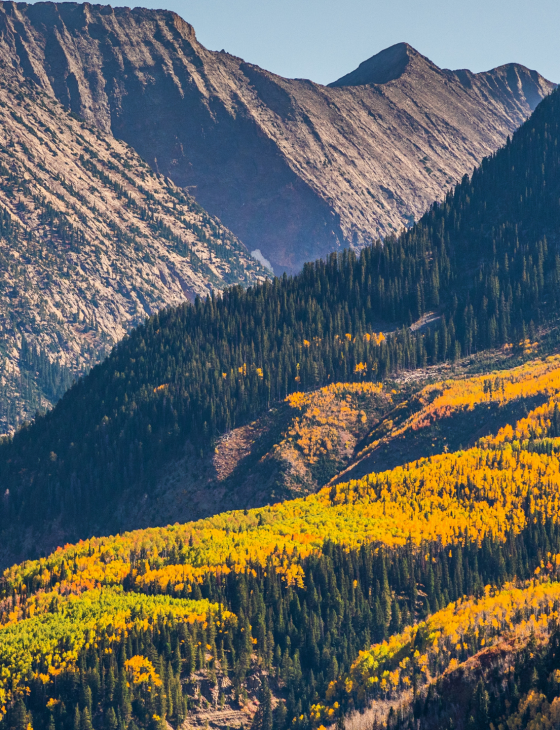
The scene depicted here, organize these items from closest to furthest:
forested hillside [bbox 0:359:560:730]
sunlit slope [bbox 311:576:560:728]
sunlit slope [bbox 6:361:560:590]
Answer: sunlit slope [bbox 311:576:560:728]
forested hillside [bbox 0:359:560:730]
sunlit slope [bbox 6:361:560:590]

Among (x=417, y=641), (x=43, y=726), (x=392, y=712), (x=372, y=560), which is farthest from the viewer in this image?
(x=372, y=560)

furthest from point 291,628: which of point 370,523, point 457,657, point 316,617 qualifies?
point 370,523

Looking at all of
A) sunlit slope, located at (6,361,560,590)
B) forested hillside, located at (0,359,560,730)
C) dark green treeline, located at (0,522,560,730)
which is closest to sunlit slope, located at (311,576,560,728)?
forested hillside, located at (0,359,560,730)

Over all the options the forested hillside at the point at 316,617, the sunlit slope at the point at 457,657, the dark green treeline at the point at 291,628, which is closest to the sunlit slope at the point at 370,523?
the forested hillside at the point at 316,617

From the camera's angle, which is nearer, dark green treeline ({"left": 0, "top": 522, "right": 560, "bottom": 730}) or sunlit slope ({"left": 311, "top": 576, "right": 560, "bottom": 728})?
sunlit slope ({"left": 311, "top": 576, "right": 560, "bottom": 728})

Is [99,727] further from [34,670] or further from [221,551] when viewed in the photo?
[221,551]

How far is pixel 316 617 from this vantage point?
155m

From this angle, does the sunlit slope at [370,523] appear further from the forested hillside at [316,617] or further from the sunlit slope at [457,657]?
the sunlit slope at [457,657]

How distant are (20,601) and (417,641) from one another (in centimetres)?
5864

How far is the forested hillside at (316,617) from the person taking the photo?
129750 millimetres

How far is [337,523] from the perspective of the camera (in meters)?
182

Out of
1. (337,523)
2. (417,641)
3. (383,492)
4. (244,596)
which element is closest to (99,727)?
(244,596)

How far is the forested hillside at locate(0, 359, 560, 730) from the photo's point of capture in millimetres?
129750

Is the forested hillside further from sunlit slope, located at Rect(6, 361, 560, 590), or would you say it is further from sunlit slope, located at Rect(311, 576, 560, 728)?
sunlit slope, located at Rect(6, 361, 560, 590)
